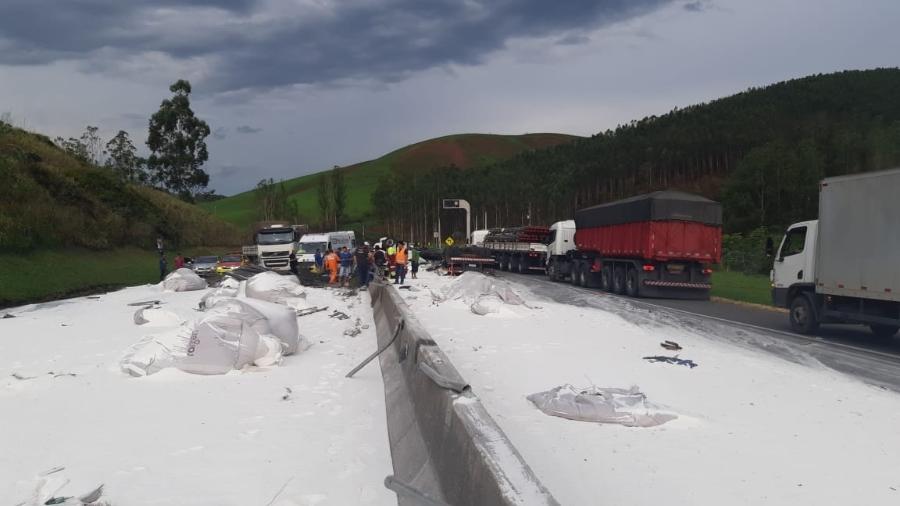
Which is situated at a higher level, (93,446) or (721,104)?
(721,104)

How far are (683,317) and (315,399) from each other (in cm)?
1280

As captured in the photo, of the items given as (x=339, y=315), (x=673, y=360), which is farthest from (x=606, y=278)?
(x=673, y=360)

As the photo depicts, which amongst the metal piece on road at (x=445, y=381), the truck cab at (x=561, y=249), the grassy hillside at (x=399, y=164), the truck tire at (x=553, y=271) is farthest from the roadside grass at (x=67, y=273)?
the grassy hillside at (x=399, y=164)

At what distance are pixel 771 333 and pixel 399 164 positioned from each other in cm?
15385

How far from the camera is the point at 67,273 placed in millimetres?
33219

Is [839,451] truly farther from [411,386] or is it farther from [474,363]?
[474,363]

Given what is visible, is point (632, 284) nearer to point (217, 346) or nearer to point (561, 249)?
point (561, 249)

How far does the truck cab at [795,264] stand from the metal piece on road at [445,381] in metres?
11.9

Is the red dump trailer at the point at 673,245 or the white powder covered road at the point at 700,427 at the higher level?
the red dump trailer at the point at 673,245

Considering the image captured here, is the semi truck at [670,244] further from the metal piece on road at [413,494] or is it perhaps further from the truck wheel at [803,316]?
the metal piece on road at [413,494]

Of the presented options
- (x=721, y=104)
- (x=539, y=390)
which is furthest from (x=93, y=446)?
(x=721, y=104)

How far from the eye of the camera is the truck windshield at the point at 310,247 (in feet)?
134

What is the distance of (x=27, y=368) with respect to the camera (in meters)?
10.4

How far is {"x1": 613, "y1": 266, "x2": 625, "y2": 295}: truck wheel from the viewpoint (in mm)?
27469
